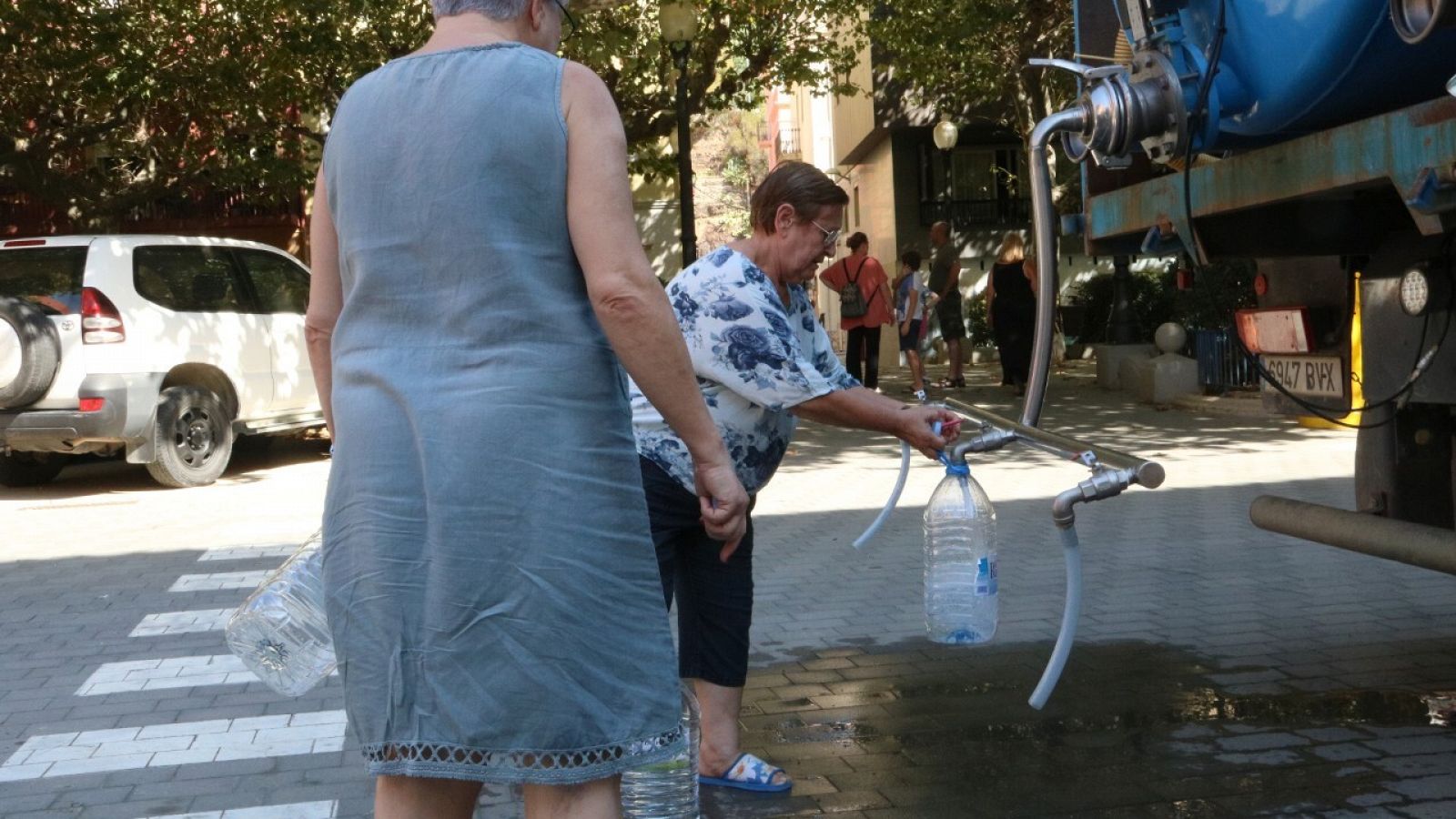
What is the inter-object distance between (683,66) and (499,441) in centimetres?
1620

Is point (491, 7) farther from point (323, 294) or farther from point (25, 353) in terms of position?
point (25, 353)

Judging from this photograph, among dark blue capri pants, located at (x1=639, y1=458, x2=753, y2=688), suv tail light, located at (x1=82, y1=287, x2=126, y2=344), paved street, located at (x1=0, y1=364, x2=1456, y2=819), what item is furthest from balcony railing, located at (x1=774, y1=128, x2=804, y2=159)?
dark blue capri pants, located at (x1=639, y1=458, x2=753, y2=688)

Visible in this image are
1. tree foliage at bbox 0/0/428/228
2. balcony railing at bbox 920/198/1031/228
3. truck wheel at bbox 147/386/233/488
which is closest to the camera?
truck wheel at bbox 147/386/233/488

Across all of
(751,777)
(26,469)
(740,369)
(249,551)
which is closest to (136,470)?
(26,469)

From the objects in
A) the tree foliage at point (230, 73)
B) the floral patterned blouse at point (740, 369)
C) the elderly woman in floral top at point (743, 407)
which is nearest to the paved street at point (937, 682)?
the elderly woman in floral top at point (743, 407)

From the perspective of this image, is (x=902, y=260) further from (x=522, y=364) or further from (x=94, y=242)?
(x=522, y=364)

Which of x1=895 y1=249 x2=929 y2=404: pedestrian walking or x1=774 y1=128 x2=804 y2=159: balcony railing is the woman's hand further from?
x1=774 y1=128 x2=804 y2=159: balcony railing

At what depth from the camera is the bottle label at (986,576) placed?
203 inches

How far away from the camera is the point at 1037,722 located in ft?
17.4

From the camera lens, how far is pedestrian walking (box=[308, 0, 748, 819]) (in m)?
2.51

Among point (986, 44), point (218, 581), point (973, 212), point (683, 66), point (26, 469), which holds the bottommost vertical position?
point (218, 581)

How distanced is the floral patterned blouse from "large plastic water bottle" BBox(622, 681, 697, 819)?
64 cm

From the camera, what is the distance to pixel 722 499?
9.46 ft

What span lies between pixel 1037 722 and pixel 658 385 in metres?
3.05
